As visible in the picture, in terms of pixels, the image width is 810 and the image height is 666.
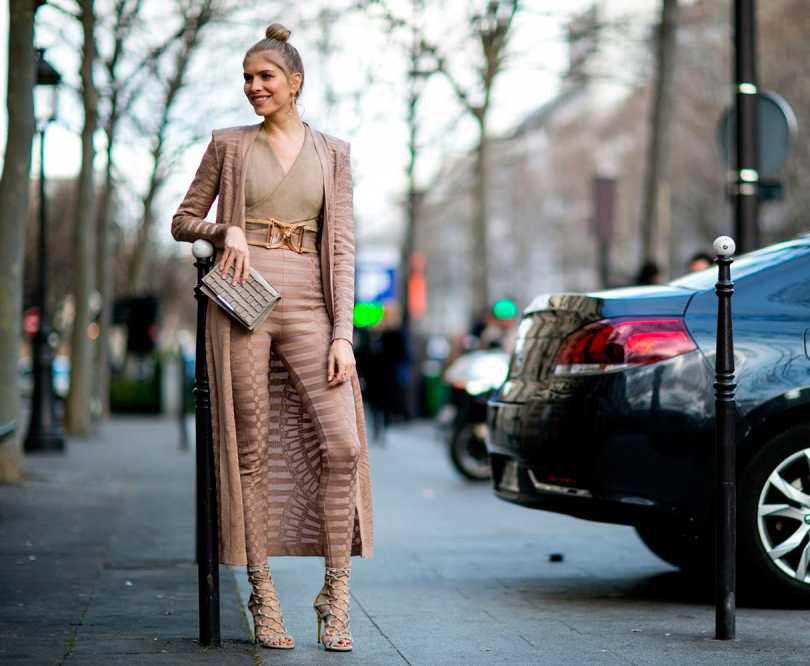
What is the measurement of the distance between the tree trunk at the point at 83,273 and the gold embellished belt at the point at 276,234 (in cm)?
1477

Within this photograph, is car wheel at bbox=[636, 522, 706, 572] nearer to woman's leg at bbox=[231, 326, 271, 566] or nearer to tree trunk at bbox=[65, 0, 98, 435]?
woman's leg at bbox=[231, 326, 271, 566]

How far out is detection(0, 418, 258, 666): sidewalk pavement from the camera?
561 cm

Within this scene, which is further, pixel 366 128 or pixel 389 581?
pixel 366 128

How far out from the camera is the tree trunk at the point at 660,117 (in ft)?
76.7

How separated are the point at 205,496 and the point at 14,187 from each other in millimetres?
7456

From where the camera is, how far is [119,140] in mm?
28469

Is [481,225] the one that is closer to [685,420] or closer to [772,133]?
[772,133]

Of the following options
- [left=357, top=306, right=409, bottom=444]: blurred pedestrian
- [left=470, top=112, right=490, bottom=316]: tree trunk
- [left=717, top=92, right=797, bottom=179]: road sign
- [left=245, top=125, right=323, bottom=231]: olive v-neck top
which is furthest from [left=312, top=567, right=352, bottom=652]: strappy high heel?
[left=470, top=112, right=490, bottom=316]: tree trunk

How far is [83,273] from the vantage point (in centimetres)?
2192

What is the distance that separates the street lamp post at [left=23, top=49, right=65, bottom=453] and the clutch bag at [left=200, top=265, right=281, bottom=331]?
1263 centimetres

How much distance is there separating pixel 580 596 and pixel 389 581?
1047 mm

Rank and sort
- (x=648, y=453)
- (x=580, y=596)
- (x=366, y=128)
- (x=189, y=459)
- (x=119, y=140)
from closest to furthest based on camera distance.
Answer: (x=648, y=453)
(x=580, y=596)
(x=189, y=459)
(x=119, y=140)
(x=366, y=128)

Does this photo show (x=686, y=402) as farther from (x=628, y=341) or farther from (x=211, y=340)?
(x=211, y=340)

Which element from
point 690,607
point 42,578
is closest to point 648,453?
point 690,607
